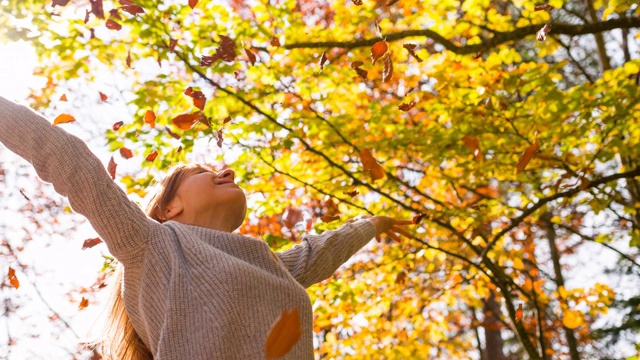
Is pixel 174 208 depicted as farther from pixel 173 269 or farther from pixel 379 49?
pixel 379 49

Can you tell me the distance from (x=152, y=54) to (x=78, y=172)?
247 centimetres

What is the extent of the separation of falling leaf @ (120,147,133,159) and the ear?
1.68m

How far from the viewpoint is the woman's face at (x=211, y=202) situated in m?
2.09

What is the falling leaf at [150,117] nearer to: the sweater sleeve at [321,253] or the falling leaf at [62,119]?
the falling leaf at [62,119]

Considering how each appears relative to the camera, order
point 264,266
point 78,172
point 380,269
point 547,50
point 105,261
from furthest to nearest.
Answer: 1. point 380,269
2. point 547,50
3. point 105,261
4. point 264,266
5. point 78,172

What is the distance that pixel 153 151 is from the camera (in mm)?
3916

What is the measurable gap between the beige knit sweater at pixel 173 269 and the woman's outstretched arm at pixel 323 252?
0.22 m

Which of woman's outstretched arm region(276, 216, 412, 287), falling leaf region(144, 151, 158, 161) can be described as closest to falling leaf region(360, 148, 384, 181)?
woman's outstretched arm region(276, 216, 412, 287)

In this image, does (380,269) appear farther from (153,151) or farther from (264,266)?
(264,266)

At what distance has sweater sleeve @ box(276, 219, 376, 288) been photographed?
2223 mm

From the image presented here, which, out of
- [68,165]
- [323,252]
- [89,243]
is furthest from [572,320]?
[68,165]

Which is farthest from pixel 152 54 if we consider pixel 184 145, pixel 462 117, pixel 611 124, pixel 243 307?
pixel 611 124

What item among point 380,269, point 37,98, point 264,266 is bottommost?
point 264,266

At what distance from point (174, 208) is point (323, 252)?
568mm
